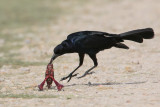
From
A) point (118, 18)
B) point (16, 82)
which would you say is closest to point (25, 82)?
point (16, 82)

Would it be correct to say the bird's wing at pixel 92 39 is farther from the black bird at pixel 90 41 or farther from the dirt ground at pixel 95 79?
the dirt ground at pixel 95 79

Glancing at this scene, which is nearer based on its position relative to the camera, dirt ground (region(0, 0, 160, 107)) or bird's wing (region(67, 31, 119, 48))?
dirt ground (region(0, 0, 160, 107))

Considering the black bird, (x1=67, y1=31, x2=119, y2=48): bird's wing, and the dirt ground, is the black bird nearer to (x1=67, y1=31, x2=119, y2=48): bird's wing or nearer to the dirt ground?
(x1=67, y1=31, x2=119, y2=48): bird's wing

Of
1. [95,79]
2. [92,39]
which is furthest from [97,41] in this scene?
[95,79]

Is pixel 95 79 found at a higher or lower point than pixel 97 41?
lower

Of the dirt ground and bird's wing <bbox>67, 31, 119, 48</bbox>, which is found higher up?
bird's wing <bbox>67, 31, 119, 48</bbox>

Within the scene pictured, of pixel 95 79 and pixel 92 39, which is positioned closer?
pixel 92 39

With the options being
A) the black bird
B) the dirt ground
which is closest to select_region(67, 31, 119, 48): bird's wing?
the black bird

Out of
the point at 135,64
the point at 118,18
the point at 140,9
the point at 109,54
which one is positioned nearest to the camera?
the point at 135,64

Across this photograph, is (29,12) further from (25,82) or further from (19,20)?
(25,82)

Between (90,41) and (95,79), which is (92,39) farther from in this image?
(95,79)

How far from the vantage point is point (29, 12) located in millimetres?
23484

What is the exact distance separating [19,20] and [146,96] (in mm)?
14783

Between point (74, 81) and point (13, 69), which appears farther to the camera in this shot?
point (13, 69)
